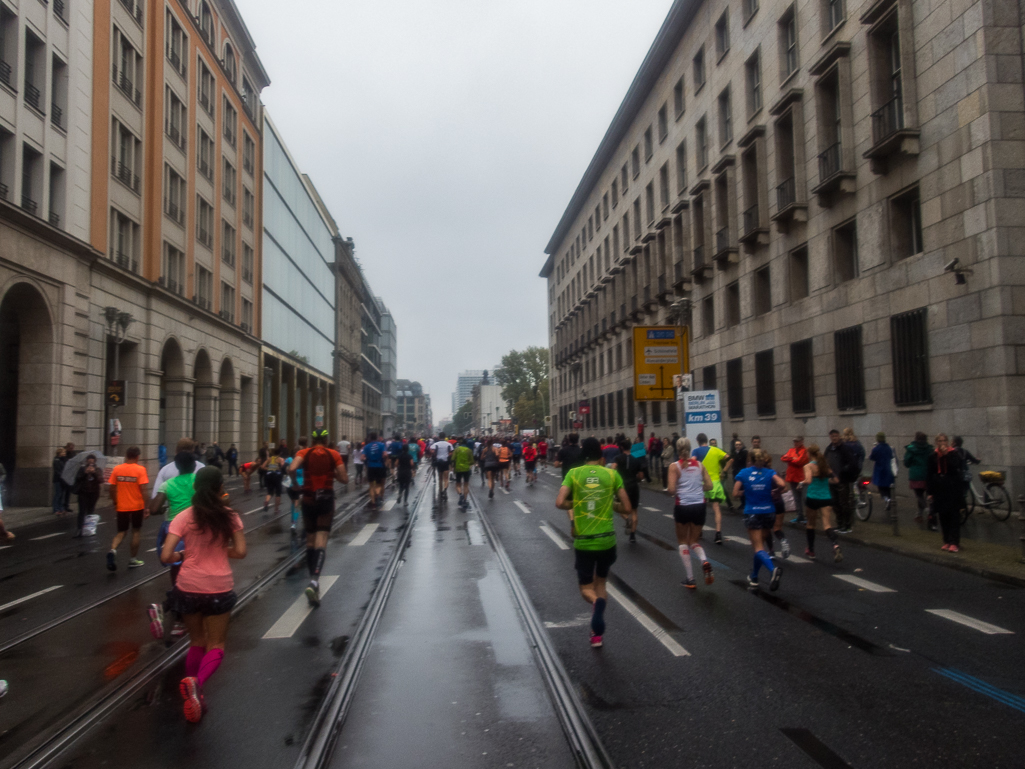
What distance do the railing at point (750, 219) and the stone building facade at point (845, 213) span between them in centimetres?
31

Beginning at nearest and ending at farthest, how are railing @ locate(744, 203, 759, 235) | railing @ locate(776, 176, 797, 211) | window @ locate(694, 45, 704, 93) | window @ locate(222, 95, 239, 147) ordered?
railing @ locate(776, 176, 797, 211)
railing @ locate(744, 203, 759, 235)
window @ locate(694, 45, 704, 93)
window @ locate(222, 95, 239, 147)

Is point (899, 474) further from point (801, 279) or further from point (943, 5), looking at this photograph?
point (943, 5)

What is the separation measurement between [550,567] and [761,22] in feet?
78.3

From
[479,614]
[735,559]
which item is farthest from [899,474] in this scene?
[479,614]

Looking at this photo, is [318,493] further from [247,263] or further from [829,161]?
[247,263]

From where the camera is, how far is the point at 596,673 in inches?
245

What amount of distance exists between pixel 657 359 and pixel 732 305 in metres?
4.15

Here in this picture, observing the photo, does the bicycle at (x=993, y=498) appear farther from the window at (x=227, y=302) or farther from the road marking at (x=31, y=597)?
the window at (x=227, y=302)

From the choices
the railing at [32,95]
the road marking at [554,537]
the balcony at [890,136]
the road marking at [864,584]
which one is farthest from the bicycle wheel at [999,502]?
the railing at [32,95]

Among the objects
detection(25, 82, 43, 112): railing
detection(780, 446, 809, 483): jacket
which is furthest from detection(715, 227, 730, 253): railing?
detection(25, 82, 43, 112): railing

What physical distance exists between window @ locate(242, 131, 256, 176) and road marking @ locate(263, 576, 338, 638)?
41.4 meters

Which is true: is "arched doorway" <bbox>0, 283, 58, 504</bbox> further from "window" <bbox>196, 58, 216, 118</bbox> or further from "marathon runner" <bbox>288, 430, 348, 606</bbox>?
"window" <bbox>196, 58, 216, 118</bbox>

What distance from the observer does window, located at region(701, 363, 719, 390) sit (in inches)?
1342

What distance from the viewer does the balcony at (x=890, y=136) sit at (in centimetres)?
1923
